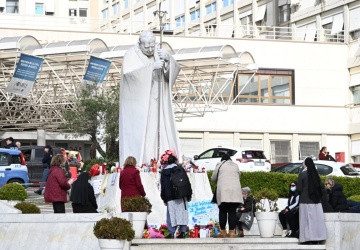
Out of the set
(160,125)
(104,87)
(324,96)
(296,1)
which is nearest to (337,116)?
(324,96)

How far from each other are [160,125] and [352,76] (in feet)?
121

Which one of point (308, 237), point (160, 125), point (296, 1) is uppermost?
point (296, 1)

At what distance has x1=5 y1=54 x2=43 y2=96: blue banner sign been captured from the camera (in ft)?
139

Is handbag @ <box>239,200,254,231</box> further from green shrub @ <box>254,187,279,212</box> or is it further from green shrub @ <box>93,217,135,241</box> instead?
green shrub @ <box>93,217,135,241</box>

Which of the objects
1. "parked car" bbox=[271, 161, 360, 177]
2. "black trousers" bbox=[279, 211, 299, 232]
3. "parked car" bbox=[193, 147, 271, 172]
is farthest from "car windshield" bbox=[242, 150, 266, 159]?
"black trousers" bbox=[279, 211, 299, 232]

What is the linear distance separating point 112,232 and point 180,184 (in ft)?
7.55

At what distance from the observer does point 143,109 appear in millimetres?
20719

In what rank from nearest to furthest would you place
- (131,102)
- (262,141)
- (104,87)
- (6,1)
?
(131,102) < (104,87) < (262,141) < (6,1)

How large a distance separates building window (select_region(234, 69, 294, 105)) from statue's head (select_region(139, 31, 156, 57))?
35.8 m

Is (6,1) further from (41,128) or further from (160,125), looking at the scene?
(160,125)

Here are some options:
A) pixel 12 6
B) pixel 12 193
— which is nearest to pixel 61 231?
pixel 12 193

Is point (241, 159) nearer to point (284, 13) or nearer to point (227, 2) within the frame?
point (284, 13)

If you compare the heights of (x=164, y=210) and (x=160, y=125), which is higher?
(x=160, y=125)

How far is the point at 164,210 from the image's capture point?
20.0 m
